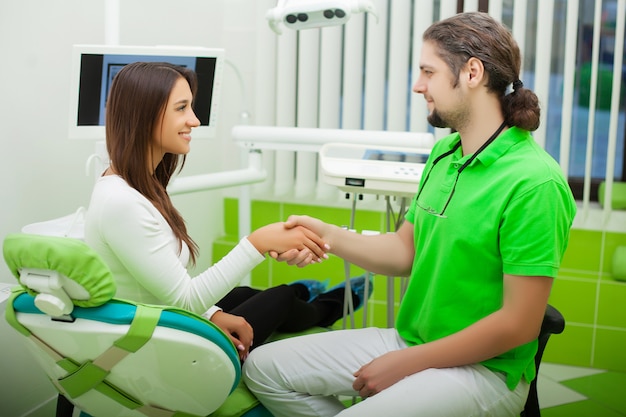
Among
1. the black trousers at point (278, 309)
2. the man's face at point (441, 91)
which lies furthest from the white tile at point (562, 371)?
the man's face at point (441, 91)

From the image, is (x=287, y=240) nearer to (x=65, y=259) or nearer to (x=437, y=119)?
(x=437, y=119)

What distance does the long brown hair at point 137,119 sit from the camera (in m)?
1.60

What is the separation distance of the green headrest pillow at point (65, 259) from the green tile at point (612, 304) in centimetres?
218

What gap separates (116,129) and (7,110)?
0.58 meters

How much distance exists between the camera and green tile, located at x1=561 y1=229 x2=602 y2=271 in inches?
112

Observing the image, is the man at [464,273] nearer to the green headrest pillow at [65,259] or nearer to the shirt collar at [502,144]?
the shirt collar at [502,144]

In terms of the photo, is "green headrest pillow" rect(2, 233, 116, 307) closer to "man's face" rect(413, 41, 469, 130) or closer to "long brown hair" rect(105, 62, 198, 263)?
"long brown hair" rect(105, 62, 198, 263)

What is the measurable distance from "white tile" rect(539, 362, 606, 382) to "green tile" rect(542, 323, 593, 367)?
3cm

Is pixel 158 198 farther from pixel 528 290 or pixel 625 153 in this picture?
pixel 625 153

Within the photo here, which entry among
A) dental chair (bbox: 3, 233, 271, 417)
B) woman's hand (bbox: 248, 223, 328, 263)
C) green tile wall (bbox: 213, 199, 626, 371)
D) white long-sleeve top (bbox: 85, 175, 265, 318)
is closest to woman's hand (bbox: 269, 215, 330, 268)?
woman's hand (bbox: 248, 223, 328, 263)

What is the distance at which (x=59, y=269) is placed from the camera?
1.21 meters

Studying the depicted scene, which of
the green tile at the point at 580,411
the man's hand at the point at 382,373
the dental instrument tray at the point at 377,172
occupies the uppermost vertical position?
the dental instrument tray at the point at 377,172

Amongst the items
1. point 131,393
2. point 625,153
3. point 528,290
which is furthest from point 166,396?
point 625,153

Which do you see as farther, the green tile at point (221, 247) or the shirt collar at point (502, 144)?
the green tile at point (221, 247)
